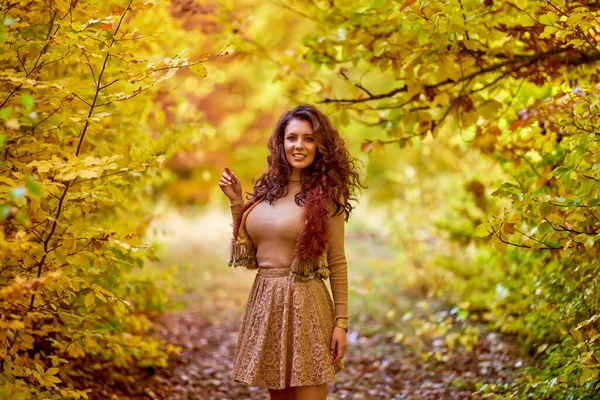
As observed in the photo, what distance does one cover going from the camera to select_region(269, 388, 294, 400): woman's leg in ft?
9.64

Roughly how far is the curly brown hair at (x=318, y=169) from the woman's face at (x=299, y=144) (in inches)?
1.0

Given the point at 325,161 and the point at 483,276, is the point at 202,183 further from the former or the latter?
the point at 325,161

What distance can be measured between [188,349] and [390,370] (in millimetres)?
1686

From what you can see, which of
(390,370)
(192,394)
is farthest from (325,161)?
(390,370)

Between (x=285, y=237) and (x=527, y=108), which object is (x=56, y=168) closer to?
(x=285, y=237)

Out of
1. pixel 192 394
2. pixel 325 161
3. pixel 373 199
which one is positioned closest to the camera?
pixel 325 161

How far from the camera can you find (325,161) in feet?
9.67

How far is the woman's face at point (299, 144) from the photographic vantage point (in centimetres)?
294

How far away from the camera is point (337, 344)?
113 inches

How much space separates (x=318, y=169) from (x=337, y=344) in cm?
81

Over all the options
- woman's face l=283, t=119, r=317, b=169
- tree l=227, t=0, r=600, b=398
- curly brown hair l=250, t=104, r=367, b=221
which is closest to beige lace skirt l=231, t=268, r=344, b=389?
curly brown hair l=250, t=104, r=367, b=221

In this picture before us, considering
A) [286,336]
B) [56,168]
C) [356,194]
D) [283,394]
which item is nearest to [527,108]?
[356,194]

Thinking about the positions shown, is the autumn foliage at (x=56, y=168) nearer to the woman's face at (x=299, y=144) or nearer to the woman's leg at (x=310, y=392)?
the woman's face at (x=299, y=144)

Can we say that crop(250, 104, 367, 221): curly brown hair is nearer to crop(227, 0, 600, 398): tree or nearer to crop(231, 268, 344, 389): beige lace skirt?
crop(231, 268, 344, 389): beige lace skirt
